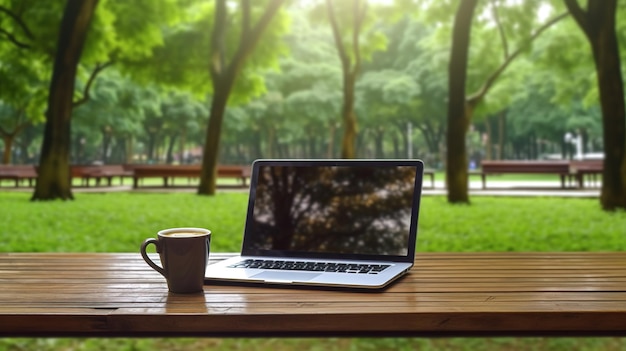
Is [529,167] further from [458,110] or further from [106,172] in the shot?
[106,172]

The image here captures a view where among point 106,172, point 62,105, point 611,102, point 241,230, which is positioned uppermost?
point 62,105

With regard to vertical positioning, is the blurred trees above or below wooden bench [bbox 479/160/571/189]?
above

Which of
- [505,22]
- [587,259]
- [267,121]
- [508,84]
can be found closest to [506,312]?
[587,259]

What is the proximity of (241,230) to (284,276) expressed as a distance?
6.66 meters

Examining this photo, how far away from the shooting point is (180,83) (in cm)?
1878

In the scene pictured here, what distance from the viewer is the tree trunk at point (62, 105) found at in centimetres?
1222

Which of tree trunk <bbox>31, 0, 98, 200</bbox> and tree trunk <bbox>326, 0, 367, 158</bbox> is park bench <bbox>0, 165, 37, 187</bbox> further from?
tree trunk <bbox>326, 0, 367, 158</bbox>

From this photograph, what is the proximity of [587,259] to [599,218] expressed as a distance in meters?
8.09

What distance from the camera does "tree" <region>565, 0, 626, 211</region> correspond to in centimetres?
1054

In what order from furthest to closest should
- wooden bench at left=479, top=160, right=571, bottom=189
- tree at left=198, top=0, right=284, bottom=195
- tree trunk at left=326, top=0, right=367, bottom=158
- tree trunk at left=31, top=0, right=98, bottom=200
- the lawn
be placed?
wooden bench at left=479, top=160, right=571, bottom=189 → tree trunk at left=326, top=0, right=367, bottom=158 → tree at left=198, top=0, right=284, bottom=195 → tree trunk at left=31, top=0, right=98, bottom=200 → the lawn

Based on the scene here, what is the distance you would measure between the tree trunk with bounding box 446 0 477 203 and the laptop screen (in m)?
10.4

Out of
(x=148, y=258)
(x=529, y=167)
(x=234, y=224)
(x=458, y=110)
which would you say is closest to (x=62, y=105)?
(x=234, y=224)

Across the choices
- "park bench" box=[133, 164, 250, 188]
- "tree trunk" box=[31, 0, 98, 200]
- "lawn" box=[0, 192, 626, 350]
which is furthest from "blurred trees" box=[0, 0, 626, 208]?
"lawn" box=[0, 192, 626, 350]

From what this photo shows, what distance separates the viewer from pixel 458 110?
Result: 1219 cm
